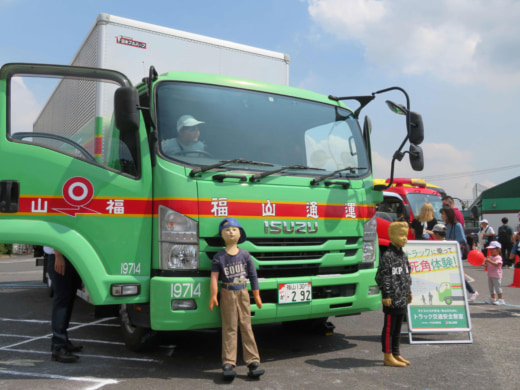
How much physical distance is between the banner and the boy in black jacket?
37.8 inches

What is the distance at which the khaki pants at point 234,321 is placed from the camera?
4.22 meters

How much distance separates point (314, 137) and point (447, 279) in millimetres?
2477

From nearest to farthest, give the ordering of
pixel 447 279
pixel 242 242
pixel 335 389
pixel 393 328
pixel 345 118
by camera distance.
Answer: pixel 335 389, pixel 242 242, pixel 393 328, pixel 345 118, pixel 447 279

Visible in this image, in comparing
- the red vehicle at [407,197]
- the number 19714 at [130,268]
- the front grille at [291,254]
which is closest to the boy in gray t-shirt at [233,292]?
the front grille at [291,254]

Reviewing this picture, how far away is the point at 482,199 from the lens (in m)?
39.2

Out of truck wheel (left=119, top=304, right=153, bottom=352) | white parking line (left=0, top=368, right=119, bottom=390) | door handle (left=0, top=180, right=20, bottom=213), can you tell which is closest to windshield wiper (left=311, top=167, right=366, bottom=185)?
truck wheel (left=119, top=304, right=153, bottom=352)

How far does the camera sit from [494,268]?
808 centimetres

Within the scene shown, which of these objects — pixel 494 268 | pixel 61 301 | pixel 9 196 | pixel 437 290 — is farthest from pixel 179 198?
pixel 494 268

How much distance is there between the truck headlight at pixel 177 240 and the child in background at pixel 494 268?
5.84m

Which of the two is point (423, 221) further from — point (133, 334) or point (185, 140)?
point (133, 334)

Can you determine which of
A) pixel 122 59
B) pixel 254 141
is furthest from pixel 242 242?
pixel 122 59

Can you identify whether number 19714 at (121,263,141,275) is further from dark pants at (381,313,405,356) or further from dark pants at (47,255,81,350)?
dark pants at (381,313,405,356)

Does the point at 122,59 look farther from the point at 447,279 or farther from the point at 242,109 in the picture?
the point at 447,279

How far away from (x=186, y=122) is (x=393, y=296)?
8.47ft
